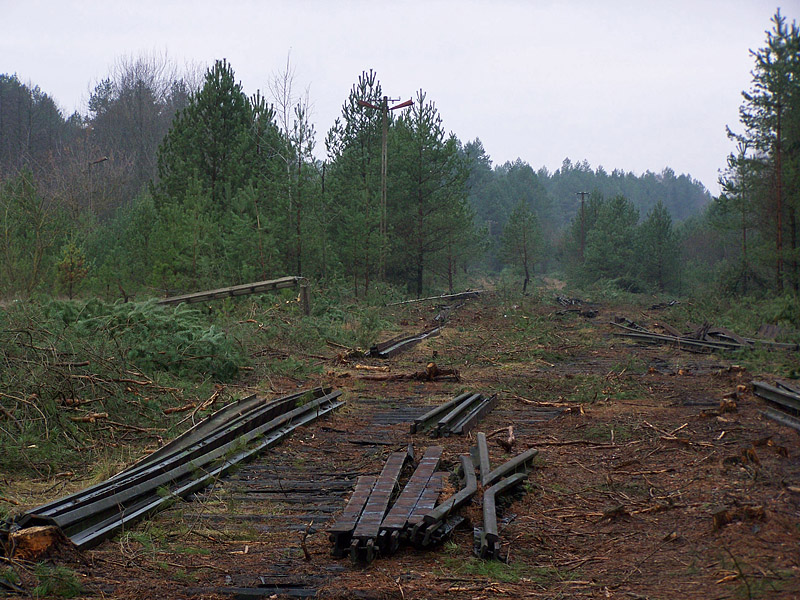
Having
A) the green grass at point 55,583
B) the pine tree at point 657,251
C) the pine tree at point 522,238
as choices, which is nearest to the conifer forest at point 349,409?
the green grass at point 55,583

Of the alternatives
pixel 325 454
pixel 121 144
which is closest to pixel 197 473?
pixel 325 454

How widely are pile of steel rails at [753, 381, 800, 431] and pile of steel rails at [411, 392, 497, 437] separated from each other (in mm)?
3684

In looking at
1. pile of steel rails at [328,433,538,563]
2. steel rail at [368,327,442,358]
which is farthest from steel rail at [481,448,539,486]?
steel rail at [368,327,442,358]

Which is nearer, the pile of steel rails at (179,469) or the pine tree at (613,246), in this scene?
the pile of steel rails at (179,469)

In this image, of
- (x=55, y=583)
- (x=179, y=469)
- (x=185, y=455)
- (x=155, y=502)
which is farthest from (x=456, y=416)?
(x=55, y=583)

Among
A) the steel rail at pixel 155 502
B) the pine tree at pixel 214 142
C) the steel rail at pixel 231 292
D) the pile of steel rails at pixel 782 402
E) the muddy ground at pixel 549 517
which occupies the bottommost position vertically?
the muddy ground at pixel 549 517

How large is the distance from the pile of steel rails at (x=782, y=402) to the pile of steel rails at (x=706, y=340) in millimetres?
6718

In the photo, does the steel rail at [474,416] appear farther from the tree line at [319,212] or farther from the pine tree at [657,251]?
the pine tree at [657,251]

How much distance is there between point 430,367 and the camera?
44.4 feet

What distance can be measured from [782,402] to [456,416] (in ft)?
14.3

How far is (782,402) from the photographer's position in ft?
30.6

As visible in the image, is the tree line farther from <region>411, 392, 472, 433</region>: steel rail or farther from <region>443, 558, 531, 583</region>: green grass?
<region>443, 558, 531, 583</region>: green grass

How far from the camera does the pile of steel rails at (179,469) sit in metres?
5.16

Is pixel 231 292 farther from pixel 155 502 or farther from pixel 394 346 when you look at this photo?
pixel 155 502
